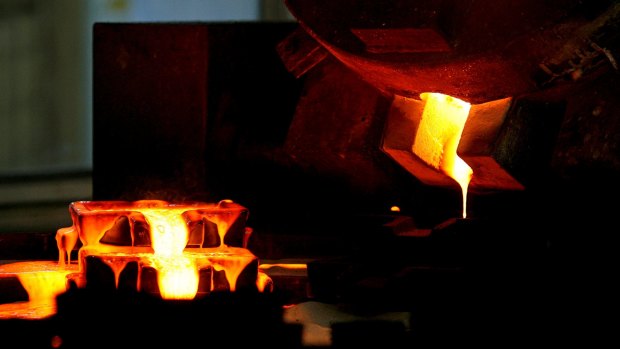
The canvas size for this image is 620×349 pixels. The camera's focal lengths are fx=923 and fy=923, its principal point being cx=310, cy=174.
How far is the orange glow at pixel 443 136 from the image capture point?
296cm

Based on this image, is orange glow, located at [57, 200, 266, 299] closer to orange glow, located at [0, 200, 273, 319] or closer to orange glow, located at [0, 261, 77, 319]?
orange glow, located at [0, 200, 273, 319]

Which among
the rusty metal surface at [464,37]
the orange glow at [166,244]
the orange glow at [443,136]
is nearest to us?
the rusty metal surface at [464,37]

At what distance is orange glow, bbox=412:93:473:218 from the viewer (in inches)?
117

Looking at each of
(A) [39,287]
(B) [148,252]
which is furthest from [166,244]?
(A) [39,287]

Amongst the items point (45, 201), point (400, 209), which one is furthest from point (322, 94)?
point (45, 201)

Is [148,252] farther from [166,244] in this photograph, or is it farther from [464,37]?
[464,37]

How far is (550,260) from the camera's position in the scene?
2.74 meters

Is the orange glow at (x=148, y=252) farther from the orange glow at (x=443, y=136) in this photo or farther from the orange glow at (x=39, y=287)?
the orange glow at (x=443, y=136)

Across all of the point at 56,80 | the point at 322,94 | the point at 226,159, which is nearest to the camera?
the point at 322,94

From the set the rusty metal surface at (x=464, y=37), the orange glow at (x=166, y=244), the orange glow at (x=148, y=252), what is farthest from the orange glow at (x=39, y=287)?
the rusty metal surface at (x=464, y=37)

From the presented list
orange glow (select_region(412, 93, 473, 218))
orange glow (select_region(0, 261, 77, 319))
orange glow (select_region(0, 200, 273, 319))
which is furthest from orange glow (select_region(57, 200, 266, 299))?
orange glow (select_region(412, 93, 473, 218))

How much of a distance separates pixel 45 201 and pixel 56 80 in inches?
56.4

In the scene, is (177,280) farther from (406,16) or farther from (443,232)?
(406,16)

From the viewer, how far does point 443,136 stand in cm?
298
